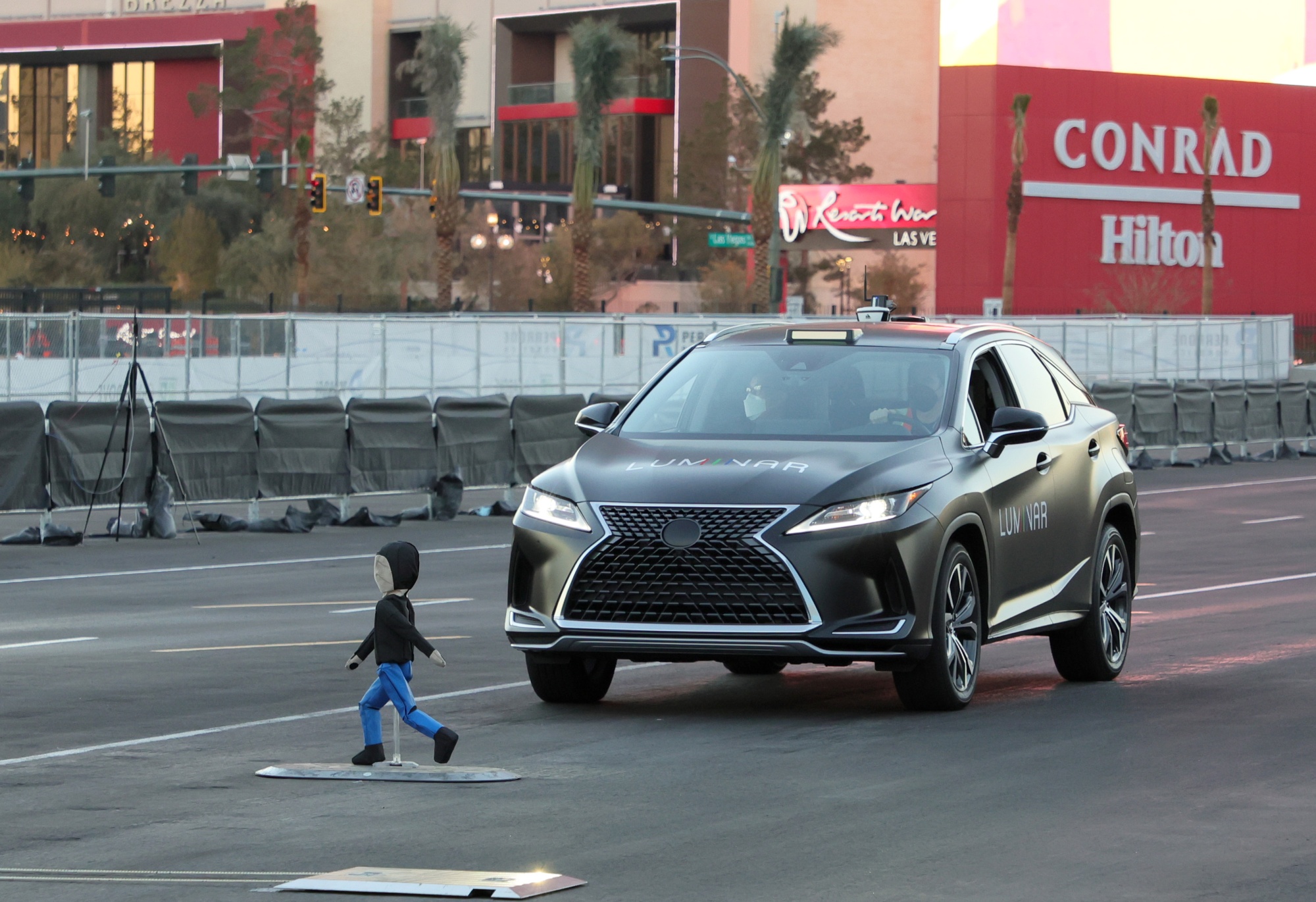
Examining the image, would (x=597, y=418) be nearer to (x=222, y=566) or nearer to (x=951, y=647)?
(x=951, y=647)

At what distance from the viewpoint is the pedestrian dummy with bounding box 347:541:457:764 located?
8.56 meters

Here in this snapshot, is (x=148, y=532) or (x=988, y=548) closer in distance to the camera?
(x=988, y=548)

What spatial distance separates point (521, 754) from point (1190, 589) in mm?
9396

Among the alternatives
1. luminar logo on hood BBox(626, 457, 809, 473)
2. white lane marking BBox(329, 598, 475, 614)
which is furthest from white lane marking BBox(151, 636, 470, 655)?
luminar logo on hood BBox(626, 457, 809, 473)

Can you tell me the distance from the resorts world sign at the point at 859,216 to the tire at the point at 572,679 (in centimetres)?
7873

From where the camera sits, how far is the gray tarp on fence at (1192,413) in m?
38.2

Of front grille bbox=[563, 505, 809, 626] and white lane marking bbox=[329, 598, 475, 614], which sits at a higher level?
front grille bbox=[563, 505, 809, 626]

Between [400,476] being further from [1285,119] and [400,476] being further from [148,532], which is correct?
[1285,119]

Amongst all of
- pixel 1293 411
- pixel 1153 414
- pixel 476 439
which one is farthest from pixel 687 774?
pixel 1293 411

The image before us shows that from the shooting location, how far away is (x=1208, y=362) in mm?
48719

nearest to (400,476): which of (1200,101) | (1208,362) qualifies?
(1208,362)

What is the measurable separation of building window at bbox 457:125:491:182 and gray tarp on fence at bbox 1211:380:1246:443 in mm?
93609

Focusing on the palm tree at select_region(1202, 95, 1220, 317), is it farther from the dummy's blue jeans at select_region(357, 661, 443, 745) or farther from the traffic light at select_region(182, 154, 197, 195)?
the dummy's blue jeans at select_region(357, 661, 443, 745)

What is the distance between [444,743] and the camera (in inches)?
337
